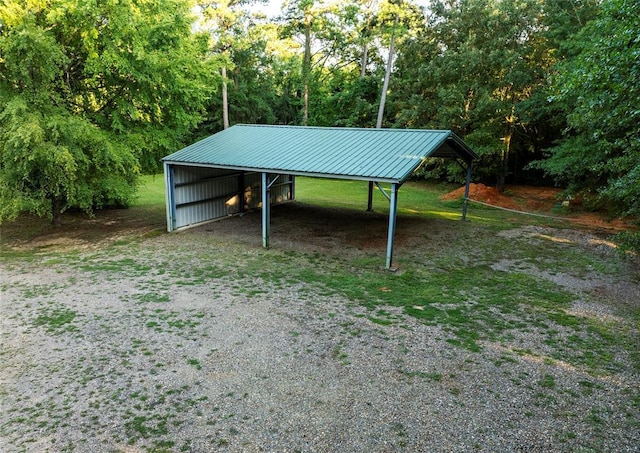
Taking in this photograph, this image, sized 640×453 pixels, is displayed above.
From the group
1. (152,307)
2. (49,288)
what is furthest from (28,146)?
(152,307)

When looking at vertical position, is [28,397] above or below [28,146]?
below

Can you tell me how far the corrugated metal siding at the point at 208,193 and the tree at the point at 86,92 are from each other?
4.50ft

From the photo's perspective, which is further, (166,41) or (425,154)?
(166,41)

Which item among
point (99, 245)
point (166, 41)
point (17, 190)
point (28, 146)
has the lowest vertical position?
point (99, 245)

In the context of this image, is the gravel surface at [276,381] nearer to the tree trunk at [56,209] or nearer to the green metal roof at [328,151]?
the green metal roof at [328,151]

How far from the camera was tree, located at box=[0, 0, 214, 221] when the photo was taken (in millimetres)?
9625

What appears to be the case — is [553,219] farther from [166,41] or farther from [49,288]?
[49,288]

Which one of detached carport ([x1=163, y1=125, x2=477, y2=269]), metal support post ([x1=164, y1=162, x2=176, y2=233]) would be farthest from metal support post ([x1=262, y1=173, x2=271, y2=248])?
metal support post ([x1=164, y1=162, x2=176, y2=233])

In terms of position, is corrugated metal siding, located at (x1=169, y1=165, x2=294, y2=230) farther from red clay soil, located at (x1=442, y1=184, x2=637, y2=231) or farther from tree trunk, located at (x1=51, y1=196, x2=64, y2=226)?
red clay soil, located at (x1=442, y1=184, x2=637, y2=231)

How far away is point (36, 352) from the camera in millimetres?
5742

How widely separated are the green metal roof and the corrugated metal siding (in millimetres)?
918

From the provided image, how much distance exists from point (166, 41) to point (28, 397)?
403 inches

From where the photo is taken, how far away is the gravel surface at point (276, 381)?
413cm

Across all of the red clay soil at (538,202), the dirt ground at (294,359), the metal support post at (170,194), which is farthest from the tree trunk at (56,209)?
the red clay soil at (538,202)
